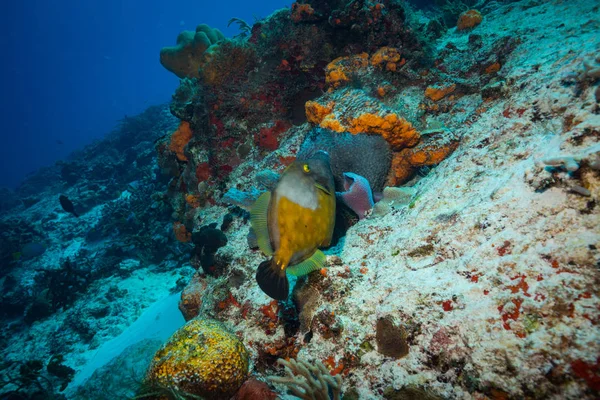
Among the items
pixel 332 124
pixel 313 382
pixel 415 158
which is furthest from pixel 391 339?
pixel 332 124

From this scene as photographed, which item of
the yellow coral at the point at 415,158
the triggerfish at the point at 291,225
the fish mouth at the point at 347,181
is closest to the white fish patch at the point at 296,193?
the triggerfish at the point at 291,225

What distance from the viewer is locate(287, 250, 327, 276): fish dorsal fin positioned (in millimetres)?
1858

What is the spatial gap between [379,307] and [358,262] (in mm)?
575

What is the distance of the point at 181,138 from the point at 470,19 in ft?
23.8

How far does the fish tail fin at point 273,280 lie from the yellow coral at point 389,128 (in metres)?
2.49

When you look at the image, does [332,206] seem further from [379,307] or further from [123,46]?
[123,46]

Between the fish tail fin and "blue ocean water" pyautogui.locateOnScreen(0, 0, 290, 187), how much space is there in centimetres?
8209

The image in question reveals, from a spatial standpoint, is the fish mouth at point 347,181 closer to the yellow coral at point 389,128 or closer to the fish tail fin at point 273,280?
the yellow coral at point 389,128

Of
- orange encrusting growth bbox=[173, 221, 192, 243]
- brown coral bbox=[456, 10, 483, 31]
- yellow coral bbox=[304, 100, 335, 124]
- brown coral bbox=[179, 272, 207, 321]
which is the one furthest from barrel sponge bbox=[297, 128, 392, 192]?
orange encrusting growth bbox=[173, 221, 192, 243]

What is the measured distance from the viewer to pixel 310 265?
189 cm

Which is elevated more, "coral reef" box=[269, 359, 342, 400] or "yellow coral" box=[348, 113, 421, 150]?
"yellow coral" box=[348, 113, 421, 150]

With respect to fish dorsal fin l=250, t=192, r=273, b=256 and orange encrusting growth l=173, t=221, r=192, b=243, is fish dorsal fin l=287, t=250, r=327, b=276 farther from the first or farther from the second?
orange encrusting growth l=173, t=221, r=192, b=243

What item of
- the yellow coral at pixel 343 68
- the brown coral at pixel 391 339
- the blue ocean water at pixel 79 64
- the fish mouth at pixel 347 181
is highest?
the blue ocean water at pixel 79 64

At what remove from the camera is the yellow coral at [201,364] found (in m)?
2.50
